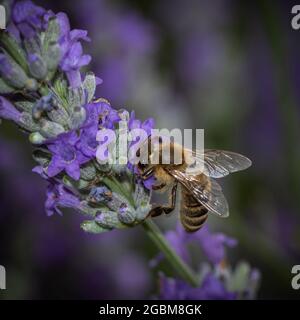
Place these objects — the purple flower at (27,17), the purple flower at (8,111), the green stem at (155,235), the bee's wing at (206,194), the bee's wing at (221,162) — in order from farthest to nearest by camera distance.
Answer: the bee's wing at (221,162) → the bee's wing at (206,194) → the green stem at (155,235) → the purple flower at (8,111) → the purple flower at (27,17)

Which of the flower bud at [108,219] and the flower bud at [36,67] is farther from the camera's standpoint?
the flower bud at [108,219]

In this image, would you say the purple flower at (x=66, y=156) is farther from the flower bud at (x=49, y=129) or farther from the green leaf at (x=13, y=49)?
the green leaf at (x=13, y=49)

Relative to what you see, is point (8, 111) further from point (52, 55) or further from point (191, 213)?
point (191, 213)

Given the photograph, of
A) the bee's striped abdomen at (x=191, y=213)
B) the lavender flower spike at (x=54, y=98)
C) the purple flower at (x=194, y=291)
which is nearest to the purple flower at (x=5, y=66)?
the lavender flower spike at (x=54, y=98)

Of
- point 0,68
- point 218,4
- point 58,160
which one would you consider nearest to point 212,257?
point 58,160

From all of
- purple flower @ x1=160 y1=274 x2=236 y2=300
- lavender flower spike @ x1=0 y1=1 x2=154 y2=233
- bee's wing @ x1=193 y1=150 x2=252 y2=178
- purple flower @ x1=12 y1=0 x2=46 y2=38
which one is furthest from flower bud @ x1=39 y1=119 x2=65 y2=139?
purple flower @ x1=160 y1=274 x2=236 y2=300

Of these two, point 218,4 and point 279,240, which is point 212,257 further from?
point 218,4
